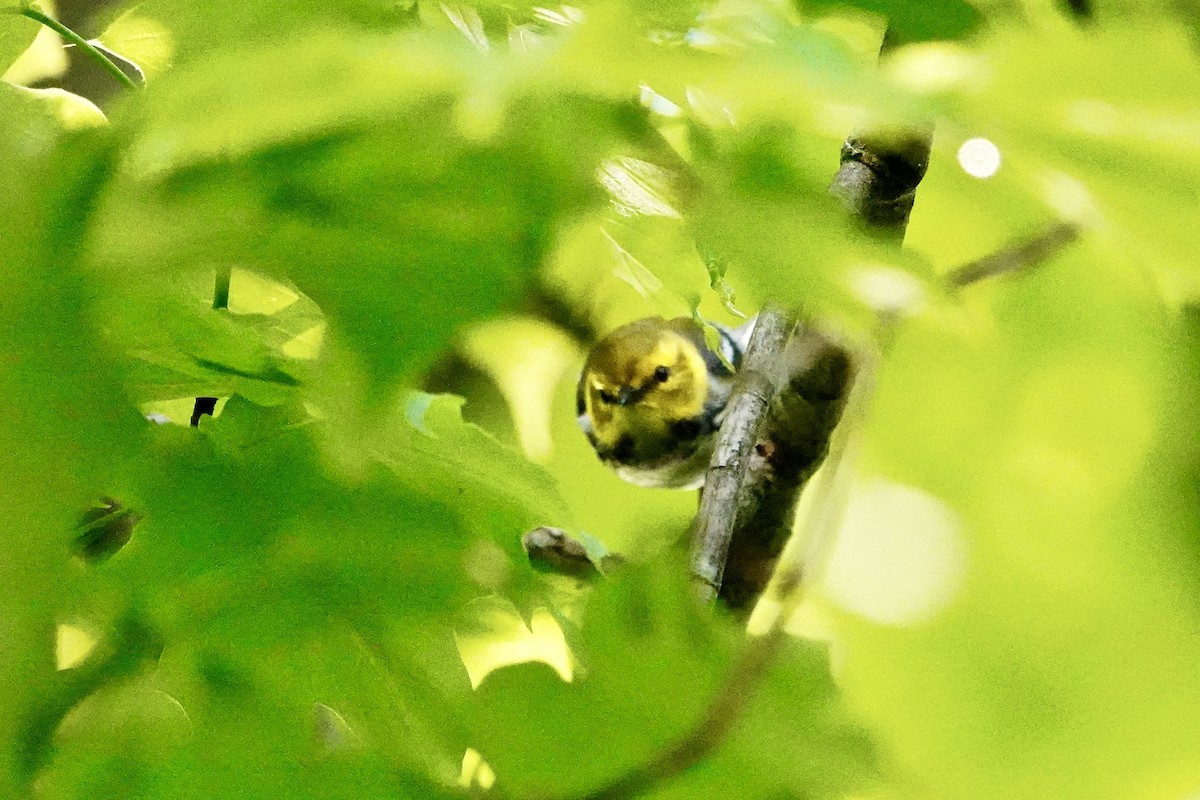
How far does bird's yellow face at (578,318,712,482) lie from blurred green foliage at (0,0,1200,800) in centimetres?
24

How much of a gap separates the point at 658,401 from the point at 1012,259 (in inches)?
13.5

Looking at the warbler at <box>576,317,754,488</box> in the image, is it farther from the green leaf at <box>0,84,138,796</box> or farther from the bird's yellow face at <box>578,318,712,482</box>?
the green leaf at <box>0,84,138,796</box>

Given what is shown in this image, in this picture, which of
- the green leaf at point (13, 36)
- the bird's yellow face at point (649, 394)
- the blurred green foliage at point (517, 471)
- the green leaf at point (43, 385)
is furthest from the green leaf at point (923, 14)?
the bird's yellow face at point (649, 394)

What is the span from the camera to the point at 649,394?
47 centimetres

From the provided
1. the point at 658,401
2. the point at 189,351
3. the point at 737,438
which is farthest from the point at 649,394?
the point at 189,351

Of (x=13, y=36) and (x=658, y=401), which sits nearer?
(x=13, y=36)

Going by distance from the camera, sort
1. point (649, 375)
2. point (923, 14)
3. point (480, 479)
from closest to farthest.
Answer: point (923, 14), point (480, 479), point (649, 375)

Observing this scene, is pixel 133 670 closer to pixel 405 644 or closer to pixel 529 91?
pixel 405 644

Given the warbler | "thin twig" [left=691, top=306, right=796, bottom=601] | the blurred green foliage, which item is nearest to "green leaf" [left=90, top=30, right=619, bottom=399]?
the blurred green foliage

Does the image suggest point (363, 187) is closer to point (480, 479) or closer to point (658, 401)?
point (480, 479)

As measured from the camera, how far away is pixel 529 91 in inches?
4.8

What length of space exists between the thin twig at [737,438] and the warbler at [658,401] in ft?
0.53

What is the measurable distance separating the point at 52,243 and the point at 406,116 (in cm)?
6

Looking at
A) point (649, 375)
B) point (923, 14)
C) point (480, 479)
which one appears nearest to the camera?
point (923, 14)
